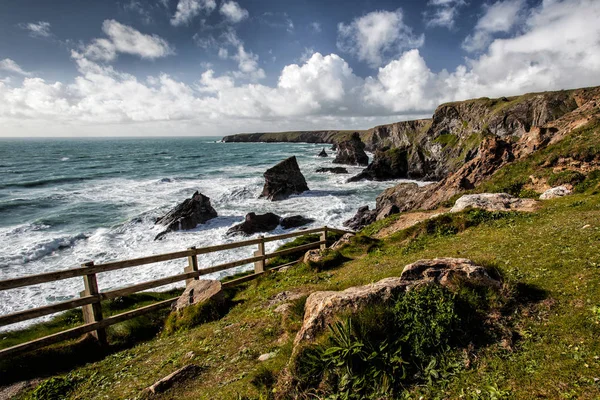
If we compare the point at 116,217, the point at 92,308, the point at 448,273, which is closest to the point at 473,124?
the point at 116,217

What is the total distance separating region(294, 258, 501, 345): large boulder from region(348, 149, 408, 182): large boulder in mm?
56619

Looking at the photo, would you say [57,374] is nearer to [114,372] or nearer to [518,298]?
[114,372]

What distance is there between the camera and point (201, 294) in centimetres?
1010

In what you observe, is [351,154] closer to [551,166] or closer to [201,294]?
[551,166]

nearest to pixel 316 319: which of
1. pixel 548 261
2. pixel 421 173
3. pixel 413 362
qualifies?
pixel 413 362

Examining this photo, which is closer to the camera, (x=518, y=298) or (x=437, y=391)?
(x=437, y=391)

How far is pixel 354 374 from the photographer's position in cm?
472

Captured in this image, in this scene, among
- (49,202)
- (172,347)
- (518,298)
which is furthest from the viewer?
(49,202)

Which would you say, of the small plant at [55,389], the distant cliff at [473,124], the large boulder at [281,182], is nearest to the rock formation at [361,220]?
the large boulder at [281,182]

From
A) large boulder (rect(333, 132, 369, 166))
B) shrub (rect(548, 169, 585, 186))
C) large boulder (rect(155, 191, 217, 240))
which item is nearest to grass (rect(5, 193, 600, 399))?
shrub (rect(548, 169, 585, 186))

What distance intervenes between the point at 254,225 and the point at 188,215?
7.83 metres

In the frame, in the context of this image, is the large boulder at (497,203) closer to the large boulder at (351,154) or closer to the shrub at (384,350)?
the shrub at (384,350)

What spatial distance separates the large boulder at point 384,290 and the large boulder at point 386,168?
186 feet

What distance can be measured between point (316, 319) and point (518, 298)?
3984 millimetres
